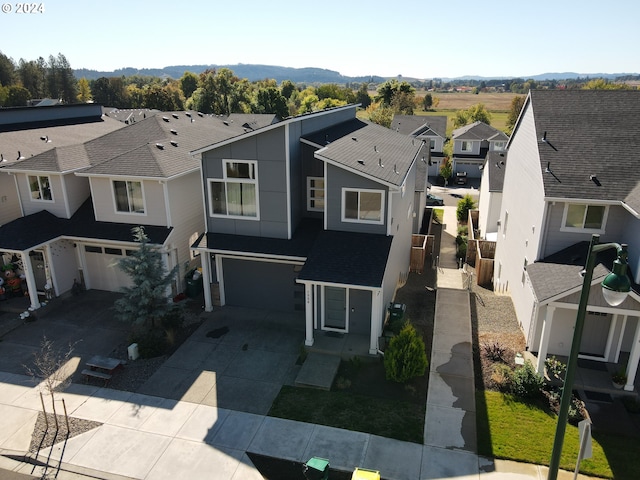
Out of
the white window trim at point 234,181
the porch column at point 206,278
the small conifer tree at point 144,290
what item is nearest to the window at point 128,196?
the small conifer tree at point 144,290

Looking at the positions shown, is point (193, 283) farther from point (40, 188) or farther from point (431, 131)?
point (431, 131)

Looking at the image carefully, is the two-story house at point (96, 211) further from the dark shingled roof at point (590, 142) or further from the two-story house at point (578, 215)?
the dark shingled roof at point (590, 142)

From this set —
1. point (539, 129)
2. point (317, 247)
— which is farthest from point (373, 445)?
point (539, 129)

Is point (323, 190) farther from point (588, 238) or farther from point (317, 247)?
point (588, 238)

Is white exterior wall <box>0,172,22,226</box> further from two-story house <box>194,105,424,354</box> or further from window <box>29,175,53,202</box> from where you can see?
two-story house <box>194,105,424,354</box>

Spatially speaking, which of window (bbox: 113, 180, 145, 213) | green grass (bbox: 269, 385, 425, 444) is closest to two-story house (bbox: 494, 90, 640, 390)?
green grass (bbox: 269, 385, 425, 444)

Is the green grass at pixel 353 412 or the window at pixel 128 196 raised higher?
the window at pixel 128 196
